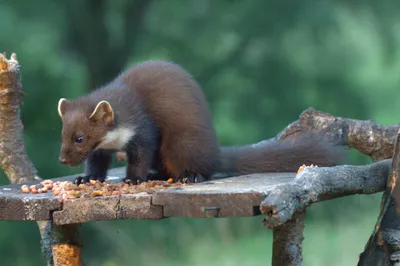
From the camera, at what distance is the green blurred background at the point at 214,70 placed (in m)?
7.52

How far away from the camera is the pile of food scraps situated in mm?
3326

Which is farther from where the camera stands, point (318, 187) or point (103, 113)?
point (103, 113)

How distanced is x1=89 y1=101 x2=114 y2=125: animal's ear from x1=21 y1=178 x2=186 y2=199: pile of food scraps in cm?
26

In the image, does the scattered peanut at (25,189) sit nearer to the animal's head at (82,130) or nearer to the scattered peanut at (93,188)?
the scattered peanut at (93,188)

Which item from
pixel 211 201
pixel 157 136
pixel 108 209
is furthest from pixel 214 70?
pixel 211 201

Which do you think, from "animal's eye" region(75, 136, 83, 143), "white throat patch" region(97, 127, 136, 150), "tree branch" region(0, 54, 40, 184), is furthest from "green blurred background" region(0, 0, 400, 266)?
"animal's eye" region(75, 136, 83, 143)

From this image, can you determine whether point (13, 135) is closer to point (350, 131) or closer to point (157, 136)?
point (157, 136)

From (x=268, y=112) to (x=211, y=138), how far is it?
4217 mm

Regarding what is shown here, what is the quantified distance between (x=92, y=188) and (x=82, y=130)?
0.32 meters

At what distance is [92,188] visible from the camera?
352cm

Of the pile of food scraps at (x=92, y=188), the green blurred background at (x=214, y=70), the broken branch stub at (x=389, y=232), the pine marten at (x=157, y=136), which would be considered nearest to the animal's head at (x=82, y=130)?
the pine marten at (x=157, y=136)

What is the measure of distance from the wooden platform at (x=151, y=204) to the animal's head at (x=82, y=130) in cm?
24

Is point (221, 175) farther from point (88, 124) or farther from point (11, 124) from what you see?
point (11, 124)

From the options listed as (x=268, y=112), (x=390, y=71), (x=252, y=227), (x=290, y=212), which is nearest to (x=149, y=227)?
(x=252, y=227)
